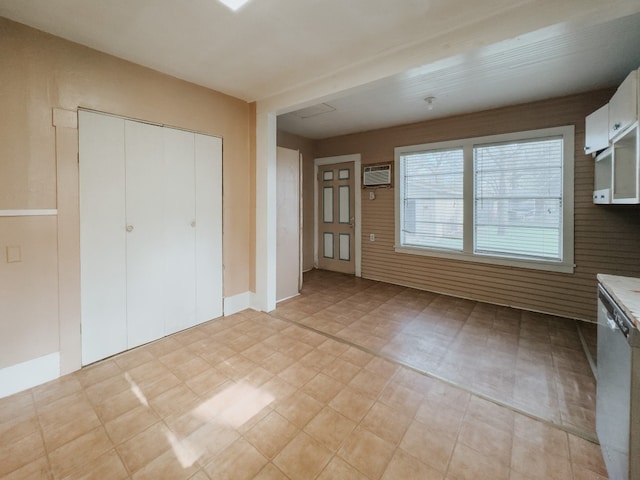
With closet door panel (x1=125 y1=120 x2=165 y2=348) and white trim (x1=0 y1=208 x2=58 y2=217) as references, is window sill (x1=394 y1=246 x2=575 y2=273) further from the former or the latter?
white trim (x1=0 y1=208 x2=58 y2=217)

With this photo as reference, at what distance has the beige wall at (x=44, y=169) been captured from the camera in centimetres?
209

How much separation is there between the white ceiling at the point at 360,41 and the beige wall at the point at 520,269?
0.35m

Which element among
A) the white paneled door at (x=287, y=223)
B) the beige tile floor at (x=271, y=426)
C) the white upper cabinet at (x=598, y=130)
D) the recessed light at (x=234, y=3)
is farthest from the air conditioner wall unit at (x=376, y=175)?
the recessed light at (x=234, y=3)

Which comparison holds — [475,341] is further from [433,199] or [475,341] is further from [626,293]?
[433,199]

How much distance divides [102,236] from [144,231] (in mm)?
349

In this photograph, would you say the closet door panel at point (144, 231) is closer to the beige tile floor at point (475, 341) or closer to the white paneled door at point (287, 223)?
the beige tile floor at point (475, 341)

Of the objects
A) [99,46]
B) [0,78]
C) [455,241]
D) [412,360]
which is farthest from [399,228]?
[0,78]

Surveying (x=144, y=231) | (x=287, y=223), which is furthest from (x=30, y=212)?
(x=287, y=223)

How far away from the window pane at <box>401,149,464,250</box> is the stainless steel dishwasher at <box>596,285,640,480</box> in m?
2.86

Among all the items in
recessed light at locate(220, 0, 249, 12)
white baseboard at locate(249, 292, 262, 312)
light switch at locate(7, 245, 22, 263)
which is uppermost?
recessed light at locate(220, 0, 249, 12)

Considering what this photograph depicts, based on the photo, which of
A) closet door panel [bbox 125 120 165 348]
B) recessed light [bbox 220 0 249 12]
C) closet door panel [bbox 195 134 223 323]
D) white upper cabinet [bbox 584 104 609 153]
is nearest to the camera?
recessed light [bbox 220 0 249 12]

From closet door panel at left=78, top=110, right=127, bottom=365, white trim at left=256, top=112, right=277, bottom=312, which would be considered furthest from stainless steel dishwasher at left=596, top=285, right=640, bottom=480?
closet door panel at left=78, top=110, right=127, bottom=365

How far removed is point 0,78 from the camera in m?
2.03

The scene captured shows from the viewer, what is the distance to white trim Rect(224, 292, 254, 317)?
362 centimetres
